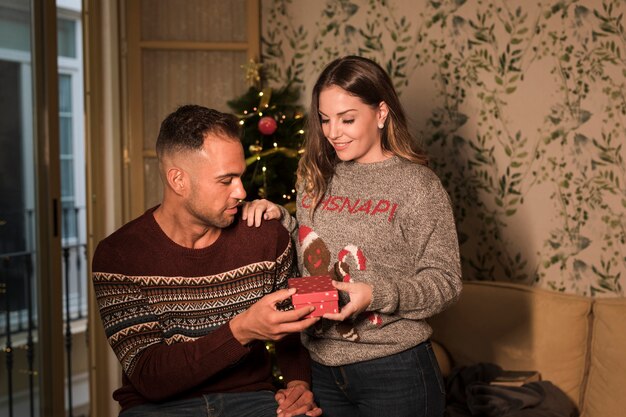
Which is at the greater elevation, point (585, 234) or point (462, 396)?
point (585, 234)

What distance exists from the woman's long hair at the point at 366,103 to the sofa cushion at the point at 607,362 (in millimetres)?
1289

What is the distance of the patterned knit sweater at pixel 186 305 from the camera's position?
170 centimetres

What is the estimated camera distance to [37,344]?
307cm

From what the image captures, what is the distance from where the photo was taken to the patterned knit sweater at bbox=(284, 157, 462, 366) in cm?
173

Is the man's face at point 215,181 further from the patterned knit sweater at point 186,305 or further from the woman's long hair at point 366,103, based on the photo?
the woman's long hair at point 366,103

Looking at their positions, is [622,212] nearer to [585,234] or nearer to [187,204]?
[585,234]

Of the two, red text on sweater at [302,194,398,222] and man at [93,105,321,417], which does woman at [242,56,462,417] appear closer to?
red text on sweater at [302,194,398,222]

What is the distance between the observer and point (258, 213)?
195 cm

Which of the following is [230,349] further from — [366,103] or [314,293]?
[366,103]

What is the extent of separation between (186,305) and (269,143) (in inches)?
69.6

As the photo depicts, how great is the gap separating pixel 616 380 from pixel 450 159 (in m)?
1.32

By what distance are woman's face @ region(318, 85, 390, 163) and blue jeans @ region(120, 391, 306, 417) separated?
2.28 feet

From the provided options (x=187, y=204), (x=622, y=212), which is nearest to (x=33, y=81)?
(x=187, y=204)

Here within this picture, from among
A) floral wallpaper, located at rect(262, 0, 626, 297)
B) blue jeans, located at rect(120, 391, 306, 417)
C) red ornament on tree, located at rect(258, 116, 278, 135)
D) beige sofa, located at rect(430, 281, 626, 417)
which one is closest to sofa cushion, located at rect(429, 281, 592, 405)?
beige sofa, located at rect(430, 281, 626, 417)
